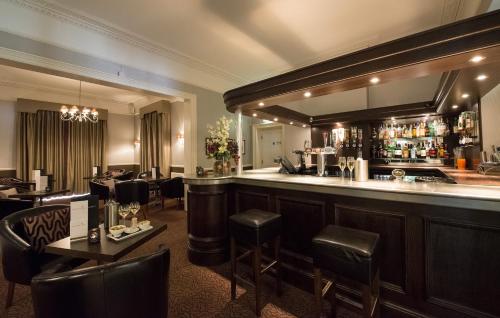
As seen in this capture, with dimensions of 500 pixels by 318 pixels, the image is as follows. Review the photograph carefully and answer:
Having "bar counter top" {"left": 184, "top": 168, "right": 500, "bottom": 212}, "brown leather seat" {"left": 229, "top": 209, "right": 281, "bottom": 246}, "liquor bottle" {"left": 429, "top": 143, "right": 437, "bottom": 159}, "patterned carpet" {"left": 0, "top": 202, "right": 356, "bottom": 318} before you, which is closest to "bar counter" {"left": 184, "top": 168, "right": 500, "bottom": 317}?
"bar counter top" {"left": 184, "top": 168, "right": 500, "bottom": 212}

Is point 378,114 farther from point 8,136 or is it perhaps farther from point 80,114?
point 8,136

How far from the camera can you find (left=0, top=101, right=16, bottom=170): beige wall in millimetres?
5766

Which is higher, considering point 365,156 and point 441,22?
point 441,22

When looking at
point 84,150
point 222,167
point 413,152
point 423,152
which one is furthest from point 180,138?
point 423,152

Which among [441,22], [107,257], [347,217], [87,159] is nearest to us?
[107,257]

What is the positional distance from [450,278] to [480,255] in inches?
10.1

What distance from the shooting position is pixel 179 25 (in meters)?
3.48

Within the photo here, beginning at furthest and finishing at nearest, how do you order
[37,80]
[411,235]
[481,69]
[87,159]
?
1. [87,159]
2. [37,80]
3. [481,69]
4. [411,235]

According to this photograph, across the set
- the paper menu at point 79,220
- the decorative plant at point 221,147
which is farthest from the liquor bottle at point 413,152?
the paper menu at point 79,220

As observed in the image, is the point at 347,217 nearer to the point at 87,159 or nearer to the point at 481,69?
the point at 481,69

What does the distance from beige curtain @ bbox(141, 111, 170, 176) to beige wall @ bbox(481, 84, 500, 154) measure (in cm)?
728

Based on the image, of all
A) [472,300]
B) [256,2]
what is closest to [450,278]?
[472,300]

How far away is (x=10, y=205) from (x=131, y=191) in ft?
5.48

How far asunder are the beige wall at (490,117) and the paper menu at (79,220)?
4.88m
